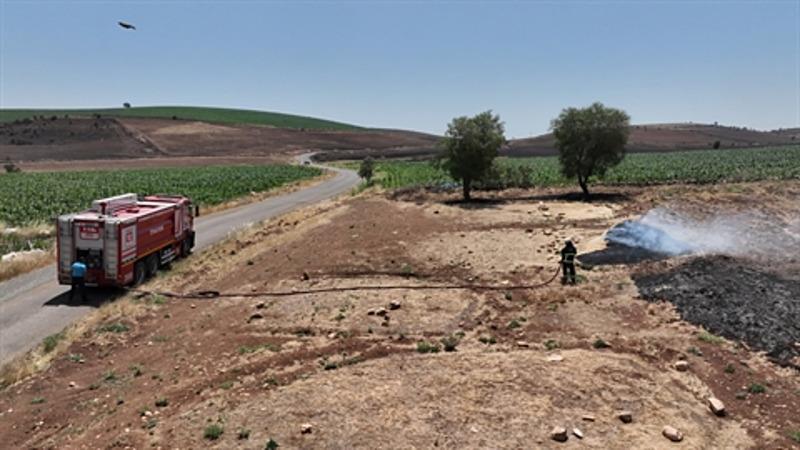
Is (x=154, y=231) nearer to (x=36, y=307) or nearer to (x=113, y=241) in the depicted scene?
(x=113, y=241)

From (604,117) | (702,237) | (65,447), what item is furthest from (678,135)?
(65,447)

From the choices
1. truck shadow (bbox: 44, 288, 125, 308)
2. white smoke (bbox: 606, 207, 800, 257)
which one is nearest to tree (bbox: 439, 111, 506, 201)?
white smoke (bbox: 606, 207, 800, 257)

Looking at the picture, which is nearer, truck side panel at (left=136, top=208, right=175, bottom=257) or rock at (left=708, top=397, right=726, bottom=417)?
rock at (left=708, top=397, right=726, bottom=417)

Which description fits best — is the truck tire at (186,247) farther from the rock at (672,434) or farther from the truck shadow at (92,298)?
the rock at (672,434)

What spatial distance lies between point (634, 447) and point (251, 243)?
25949 millimetres

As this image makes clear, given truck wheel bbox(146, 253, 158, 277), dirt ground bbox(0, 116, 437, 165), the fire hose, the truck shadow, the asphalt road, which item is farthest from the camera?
dirt ground bbox(0, 116, 437, 165)

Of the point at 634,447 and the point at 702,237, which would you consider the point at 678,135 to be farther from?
the point at 634,447

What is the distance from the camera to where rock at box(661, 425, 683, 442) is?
10547 mm

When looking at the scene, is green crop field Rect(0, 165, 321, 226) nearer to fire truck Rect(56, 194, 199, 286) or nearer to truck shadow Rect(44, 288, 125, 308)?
fire truck Rect(56, 194, 199, 286)

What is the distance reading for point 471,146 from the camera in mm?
42969

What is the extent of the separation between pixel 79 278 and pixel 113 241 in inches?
73.1

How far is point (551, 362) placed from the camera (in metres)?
13.4

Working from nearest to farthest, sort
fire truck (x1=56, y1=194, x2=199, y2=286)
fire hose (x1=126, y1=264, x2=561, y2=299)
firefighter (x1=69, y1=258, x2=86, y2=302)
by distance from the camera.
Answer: fire hose (x1=126, y1=264, x2=561, y2=299)
firefighter (x1=69, y1=258, x2=86, y2=302)
fire truck (x1=56, y1=194, x2=199, y2=286)

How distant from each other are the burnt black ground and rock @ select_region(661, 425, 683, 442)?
195 inches
